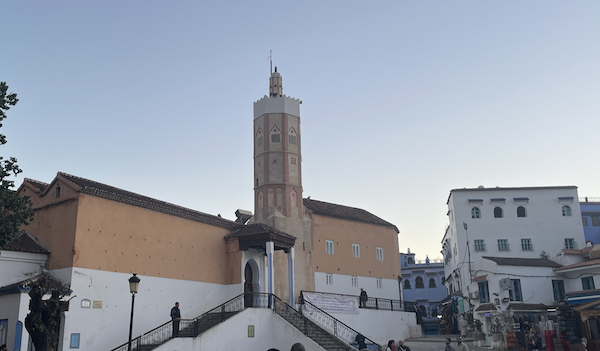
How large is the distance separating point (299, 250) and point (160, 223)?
987 centimetres

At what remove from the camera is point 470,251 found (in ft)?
122

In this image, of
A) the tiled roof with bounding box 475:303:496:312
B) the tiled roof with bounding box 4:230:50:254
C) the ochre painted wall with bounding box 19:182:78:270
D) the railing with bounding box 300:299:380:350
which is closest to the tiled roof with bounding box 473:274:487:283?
the tiled roof with bounding box 475:303:496:312

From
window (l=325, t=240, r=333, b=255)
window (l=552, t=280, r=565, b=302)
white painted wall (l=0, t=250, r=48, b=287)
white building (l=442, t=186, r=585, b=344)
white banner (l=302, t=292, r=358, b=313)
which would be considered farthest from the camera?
white building (l=442, t=186, r=585, b=344)

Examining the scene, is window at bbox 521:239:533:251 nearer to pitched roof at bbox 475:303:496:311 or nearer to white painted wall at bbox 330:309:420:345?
white painted wall at bbox 330:309:420:345

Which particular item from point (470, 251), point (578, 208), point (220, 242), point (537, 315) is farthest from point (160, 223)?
point (578, 208)

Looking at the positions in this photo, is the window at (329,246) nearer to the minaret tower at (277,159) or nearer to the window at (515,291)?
the minaret tower at (277,159)

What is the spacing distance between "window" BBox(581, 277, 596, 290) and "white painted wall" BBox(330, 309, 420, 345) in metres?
9.38

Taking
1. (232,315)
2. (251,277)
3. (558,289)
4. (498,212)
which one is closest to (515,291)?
(558,289)

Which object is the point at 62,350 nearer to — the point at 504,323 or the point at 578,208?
the point at 504,323

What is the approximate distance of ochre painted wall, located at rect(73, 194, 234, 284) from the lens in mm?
19578

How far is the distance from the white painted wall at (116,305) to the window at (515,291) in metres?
15.6

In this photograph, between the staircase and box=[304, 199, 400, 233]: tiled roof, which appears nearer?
the staircase

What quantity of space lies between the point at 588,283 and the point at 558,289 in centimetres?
163

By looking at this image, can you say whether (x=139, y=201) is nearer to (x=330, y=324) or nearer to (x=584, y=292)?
(x=330, y=324)
